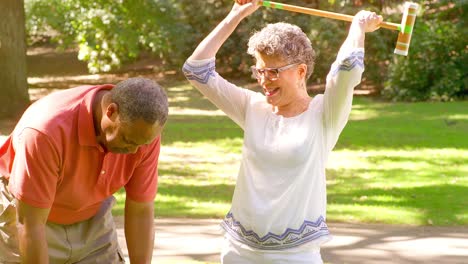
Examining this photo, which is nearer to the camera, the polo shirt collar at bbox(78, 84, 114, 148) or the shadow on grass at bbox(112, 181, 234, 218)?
the polo shirt collar at bbox(78, 84, 114, 148)

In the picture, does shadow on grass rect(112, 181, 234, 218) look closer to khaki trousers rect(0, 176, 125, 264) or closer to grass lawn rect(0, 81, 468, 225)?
grass lawn rect(0, 81, 468, 225)

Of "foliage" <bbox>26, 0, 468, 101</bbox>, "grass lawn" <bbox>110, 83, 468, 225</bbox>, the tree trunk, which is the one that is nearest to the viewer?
"grass lawn" <bbox>110, 83, 468, 225</bbox>

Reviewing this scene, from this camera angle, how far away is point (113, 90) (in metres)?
3.80

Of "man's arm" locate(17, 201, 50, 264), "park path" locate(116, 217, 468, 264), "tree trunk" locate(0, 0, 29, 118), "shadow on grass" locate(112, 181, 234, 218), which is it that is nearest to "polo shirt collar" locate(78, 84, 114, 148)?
"man's arm" locate(17, 201, 50, 264)

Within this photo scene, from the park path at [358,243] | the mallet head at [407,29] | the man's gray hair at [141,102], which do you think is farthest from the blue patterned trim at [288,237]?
the park path at [358,243]

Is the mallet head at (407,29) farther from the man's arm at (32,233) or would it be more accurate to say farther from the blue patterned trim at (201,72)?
the man's arm at (32,233)

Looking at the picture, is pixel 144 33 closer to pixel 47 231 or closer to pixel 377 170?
pixel 377 170

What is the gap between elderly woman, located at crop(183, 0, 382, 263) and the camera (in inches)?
Result: 163

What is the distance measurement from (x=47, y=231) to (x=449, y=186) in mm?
6884

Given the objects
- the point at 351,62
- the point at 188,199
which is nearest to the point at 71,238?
the point at 351,62

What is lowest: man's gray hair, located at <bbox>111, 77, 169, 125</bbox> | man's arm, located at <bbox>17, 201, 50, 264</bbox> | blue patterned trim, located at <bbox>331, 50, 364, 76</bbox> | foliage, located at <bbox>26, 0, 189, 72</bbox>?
foliage, located at <bbox>26, 0, 189, 72</bbox>

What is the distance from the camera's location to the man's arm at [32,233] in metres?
3.93

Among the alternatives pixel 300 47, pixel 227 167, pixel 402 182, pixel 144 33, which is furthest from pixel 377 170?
pixel 144 33

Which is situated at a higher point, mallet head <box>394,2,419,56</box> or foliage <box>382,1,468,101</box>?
mallet head <box>394,2,419,56</box>
